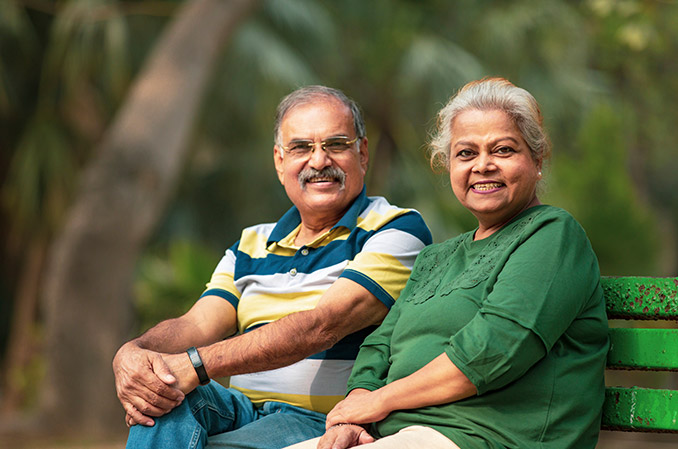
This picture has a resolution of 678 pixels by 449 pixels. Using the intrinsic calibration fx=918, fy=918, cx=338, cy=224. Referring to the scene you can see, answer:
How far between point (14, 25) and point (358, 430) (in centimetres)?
→ 927

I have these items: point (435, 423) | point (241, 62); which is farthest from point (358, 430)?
point (241, 62)

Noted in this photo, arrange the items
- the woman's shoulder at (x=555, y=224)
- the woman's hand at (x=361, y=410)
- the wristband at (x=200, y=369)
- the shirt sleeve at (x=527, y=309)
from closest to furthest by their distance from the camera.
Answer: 1. the shirt sleeve at (x=527, y=309)
2. the woman's shoulder at (x=555, y=224)
3. the woman's hand at (x=361, y=410)
4. the wristband at (x=200, y=369)

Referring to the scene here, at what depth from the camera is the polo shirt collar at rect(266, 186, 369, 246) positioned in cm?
309

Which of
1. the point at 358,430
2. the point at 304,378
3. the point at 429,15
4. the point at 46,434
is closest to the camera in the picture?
the point at 358,430

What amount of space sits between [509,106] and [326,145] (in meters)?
0.79

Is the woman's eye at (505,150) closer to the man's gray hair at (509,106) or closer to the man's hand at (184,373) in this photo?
the man's gray hair at (509,106)

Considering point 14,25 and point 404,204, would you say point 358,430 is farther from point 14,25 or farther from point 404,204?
point 404,204

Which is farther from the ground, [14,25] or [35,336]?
[14,25]

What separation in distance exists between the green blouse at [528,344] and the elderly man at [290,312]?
0.42 meters

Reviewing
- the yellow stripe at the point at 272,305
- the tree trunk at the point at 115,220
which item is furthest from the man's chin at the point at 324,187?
the tree trunk at the point at 115,220

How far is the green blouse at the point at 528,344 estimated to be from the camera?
7.34 feet

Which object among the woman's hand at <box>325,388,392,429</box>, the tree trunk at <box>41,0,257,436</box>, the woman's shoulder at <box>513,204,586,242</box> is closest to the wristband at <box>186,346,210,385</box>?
the woman's hand at <box>325,388,392,429</box>

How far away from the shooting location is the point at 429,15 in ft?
52.6

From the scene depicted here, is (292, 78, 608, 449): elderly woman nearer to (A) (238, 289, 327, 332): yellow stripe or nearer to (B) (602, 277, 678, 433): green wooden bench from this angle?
(B) (602, 277, 678, 433): green wooden bench
